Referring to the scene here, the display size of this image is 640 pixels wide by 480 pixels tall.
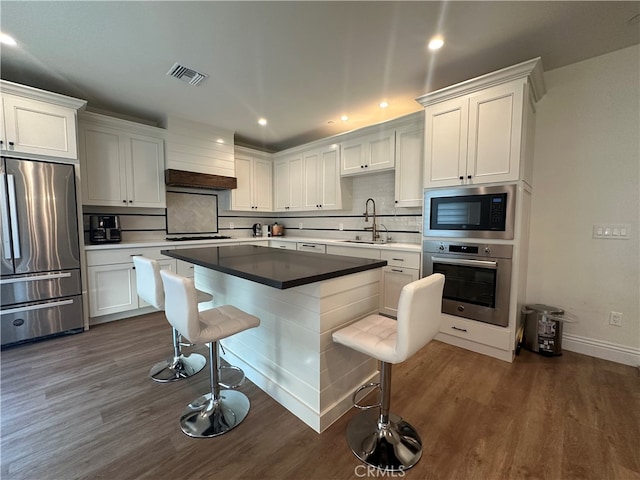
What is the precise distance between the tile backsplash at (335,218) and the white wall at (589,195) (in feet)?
4.33

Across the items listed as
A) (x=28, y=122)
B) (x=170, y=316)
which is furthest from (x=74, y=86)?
(x=170, y=316)

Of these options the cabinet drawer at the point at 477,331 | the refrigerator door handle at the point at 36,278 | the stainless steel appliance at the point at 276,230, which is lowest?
the cabinet drawer at the point at 477,331

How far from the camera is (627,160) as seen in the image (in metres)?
2.29

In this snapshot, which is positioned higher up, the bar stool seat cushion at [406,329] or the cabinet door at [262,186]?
the cabinet door at [262,186]

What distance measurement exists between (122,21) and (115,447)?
109 inches

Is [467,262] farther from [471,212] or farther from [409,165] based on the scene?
[409,165]

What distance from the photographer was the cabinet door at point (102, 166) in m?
3.20

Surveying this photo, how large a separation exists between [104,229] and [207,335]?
9.52 feet

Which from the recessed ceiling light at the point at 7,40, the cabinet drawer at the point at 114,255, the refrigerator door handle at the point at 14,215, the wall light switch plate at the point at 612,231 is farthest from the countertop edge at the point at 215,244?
the recessed ceiling light at the point at 7,40

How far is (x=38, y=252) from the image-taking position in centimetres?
270

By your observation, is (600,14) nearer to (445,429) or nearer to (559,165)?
(559,165)

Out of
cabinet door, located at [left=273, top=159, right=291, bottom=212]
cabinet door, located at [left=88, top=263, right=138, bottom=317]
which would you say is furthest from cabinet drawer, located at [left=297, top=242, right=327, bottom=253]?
cabinet door, located at [left=88, top=263, right=138, bottom=317]

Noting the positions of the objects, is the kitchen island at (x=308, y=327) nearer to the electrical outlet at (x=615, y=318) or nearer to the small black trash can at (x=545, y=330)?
the small black trash can at (x=545, y=330)

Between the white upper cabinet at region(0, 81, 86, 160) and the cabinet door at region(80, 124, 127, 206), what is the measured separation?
36 centimetres
